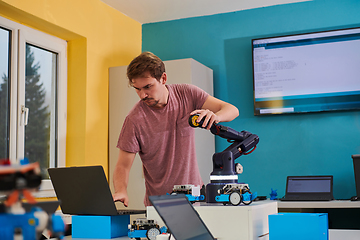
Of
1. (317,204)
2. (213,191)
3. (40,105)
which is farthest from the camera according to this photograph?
(40,105)

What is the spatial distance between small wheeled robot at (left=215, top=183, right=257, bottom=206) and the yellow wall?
2.10 meters

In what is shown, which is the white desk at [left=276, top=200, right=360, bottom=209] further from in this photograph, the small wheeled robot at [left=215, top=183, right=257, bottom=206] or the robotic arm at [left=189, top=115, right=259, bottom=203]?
the small wheeled robot at [left=215, top=183, right=257, bottom=206]

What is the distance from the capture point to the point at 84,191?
1.33 m

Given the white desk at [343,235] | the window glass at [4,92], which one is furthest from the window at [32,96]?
the white desk at [343,235]

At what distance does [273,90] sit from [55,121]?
5.94 ft

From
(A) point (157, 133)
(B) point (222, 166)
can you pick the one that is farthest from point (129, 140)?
(B) point (222, 166)

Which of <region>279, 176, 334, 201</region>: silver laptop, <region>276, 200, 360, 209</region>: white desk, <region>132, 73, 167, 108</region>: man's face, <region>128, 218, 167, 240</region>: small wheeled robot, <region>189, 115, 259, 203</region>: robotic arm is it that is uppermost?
<region>132, 73, 167, 108</region>: man's face

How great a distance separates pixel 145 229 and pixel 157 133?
0.74 m

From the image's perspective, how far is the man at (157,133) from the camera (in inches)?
70.4

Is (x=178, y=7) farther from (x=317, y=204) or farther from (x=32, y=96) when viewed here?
(x=317, y=204)

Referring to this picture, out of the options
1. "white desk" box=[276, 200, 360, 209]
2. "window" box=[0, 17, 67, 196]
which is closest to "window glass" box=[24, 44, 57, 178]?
"window" box=[0, 17, 67, 196]

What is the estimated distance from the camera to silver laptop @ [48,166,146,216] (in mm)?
1284

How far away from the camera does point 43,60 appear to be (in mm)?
2977

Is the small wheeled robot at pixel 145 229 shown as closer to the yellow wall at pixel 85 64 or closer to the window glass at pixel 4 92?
the window glass at pixel 4 92
